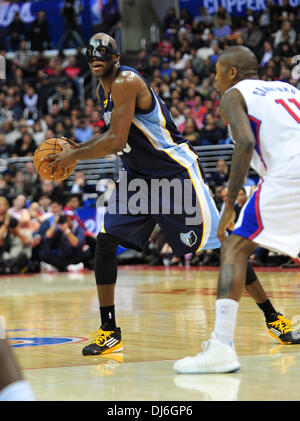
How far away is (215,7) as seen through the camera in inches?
771

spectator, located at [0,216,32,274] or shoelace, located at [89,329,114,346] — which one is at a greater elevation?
shoelace, located at [89,329,114,346]

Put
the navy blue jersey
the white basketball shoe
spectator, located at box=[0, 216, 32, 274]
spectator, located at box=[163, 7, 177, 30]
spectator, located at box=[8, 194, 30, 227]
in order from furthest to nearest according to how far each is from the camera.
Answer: spectator, located at box=[163, 7, 177, 30]
spectator, located at box=[8, 194, 30, 227]
spectator, located at box=[0, 216, 32, 274]
the navy blue jersey
the white basketball shoe

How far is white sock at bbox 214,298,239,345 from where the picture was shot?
371cm

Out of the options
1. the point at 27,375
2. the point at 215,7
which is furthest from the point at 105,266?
the point at 215,7

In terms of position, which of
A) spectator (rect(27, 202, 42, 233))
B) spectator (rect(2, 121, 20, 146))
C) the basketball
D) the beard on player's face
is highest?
the beard on player's face

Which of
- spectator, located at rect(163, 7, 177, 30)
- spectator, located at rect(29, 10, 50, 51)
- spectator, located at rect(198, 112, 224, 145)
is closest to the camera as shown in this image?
spectator, located at rect(198, 112, 224, 145)

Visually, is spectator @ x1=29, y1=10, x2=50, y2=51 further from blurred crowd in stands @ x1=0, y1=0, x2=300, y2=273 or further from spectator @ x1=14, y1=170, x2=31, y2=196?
spectator @ x1=14, y1=170, x2=31, y2=196

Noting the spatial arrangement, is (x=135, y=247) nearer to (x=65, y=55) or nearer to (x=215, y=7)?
(x=215, y=7)

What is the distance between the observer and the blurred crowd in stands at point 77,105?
13.6 m

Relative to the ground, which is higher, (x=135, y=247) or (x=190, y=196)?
(x=190, y=196)

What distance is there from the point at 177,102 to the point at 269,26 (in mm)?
2967

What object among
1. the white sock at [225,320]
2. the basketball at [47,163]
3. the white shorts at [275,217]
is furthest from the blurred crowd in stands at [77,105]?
the white sock at [225,320]

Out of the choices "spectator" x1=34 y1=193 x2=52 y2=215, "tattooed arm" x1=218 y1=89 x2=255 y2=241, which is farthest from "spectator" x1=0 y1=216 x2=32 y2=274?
"tattooed arm" x1=218 y1=89 x2=255 y2=241

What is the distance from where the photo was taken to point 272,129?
13.1ft
